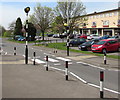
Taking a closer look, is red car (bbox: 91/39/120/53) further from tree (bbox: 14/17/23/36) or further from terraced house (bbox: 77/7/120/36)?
tree (bbox: 14/17/23/36)

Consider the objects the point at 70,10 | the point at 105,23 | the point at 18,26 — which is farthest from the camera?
the point at 18,26

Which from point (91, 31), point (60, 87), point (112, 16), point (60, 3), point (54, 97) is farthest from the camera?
point (91, 31)

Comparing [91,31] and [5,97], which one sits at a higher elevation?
[91,31]

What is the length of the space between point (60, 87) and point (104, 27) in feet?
200

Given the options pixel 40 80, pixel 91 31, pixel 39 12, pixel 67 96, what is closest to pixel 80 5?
pixel 39 12

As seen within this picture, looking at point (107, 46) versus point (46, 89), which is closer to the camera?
point (46, 89)

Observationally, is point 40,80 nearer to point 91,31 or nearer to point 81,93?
point 81,93

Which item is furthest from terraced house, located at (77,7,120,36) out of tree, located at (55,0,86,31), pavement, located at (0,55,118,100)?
pavement, located at (0,55,118,100)

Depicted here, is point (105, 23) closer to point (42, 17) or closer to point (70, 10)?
point (42, 17)

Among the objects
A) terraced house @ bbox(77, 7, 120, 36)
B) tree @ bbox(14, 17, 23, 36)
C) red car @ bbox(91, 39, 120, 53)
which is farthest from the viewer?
tree @ bbox(14, 17, 23, 36)

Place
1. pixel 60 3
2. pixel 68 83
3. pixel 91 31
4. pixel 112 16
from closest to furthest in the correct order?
pixel 68 83, pixel 60 3, pixel 112 16, pixel 91 31

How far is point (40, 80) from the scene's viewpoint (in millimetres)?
8484

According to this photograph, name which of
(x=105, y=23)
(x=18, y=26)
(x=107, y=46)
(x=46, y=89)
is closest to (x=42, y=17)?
(x=18, y=26)

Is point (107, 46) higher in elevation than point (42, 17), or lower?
lower
